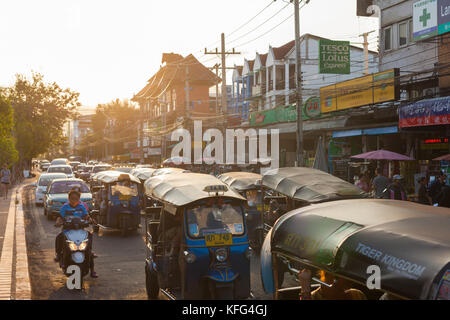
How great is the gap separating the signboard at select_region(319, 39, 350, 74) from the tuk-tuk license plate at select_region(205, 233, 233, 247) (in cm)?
1996

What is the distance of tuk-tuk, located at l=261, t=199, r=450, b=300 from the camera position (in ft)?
11.9

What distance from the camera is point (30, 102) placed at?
5266cm

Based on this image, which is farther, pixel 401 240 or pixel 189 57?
pixel 189 57

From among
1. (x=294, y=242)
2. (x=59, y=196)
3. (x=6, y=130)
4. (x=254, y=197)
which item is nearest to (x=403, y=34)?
(x=254, y=197)

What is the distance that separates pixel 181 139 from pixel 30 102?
1868 centimetres

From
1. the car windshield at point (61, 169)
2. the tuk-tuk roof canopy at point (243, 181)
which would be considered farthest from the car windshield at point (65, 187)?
the car windshield at point (61, 169)

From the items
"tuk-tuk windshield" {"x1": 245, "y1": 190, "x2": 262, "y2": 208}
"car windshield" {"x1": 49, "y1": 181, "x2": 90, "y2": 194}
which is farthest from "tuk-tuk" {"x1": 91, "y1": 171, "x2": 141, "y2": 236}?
"tuk-tuk windshield" {"x1": 245, "y1": 190, "x2": 262, "y2": 208}

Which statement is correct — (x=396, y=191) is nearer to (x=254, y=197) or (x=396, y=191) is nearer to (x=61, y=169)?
(x=254, y=197)

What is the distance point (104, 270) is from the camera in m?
10.7

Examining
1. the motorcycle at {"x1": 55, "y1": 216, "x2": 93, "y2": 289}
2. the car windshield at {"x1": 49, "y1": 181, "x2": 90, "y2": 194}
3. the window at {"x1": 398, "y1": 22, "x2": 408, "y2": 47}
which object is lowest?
the motorcycle at {"x1": 55, "y1": 216, "x2": 93, "y2": 289}

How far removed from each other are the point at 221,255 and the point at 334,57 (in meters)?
20.9

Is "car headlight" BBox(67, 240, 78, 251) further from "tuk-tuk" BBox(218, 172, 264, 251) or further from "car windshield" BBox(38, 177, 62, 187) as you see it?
"car windshield" BBox(38, 177, 62, 187)

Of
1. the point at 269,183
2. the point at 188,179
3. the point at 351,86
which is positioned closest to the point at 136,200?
the point at 269,183
